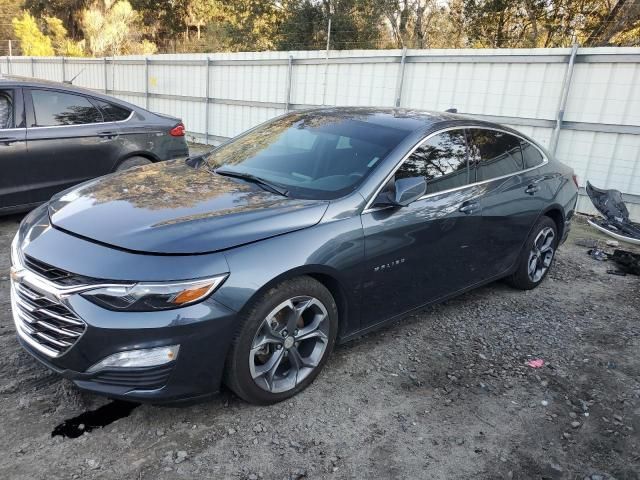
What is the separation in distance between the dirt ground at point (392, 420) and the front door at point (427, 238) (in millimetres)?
426

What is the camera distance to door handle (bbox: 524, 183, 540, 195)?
14.5 feet

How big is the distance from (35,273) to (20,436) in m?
0.79

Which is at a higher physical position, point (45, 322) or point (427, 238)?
point (427, 238)

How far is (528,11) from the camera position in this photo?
18188 millimetres

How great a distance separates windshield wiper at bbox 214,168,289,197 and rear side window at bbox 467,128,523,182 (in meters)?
1.64

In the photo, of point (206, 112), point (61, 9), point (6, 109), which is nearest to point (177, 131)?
point (6, 109)

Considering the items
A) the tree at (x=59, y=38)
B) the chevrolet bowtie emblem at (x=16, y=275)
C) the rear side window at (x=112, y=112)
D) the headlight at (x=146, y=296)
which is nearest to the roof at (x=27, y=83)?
the rear side window at (x=112, y=112)

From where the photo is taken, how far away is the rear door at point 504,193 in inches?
158

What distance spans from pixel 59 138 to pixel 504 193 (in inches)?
177

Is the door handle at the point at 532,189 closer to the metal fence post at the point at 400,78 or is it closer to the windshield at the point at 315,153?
the windshield at the point at 315,153

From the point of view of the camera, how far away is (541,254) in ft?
16.1

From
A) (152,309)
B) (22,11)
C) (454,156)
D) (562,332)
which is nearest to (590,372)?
(562,332)

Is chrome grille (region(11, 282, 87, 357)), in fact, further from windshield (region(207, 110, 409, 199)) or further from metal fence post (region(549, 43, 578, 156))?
metal fence post (region(549, 43, 578, 156))

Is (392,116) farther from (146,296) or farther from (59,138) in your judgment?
(59,138)
